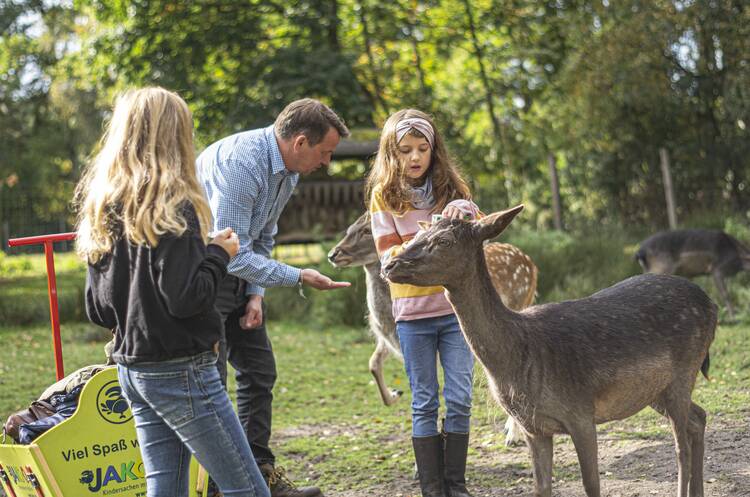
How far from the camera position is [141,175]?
3.11m

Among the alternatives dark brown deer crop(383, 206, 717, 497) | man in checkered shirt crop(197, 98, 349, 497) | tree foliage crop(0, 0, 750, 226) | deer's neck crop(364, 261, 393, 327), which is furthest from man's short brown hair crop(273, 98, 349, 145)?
tree foliage crop(0, 0, 750, 226)

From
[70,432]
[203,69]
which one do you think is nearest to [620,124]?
[203,69]

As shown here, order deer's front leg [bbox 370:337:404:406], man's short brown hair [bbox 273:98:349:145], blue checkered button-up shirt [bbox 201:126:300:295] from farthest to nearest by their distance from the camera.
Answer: deer's front leg [bbox 370:337:404:406], man's short brown hair [bbox 273:98:349:145], blue checkered button-up shirt [bbox 201:126:300:295]

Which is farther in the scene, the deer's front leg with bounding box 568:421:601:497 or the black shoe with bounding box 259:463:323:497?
the black shoe with bounding box 259:463:323:497

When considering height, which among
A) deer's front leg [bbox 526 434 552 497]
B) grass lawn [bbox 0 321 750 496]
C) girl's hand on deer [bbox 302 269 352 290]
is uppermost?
girl's hand on deer [bbox 302 269 352 290]

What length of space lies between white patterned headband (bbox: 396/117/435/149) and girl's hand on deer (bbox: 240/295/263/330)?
1014mm

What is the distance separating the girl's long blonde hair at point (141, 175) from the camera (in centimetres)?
308

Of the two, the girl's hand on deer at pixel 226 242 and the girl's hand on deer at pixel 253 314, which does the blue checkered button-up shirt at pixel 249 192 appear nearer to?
the girl's hand on deer at pixel 253 314

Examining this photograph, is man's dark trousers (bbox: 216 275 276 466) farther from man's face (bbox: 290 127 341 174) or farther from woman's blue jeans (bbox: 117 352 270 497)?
woman's blue jeans (bbox: 117 352 270 497)

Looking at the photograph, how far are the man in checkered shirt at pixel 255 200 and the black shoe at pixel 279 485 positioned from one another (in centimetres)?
3

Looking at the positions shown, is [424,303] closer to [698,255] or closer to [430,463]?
[430,463]

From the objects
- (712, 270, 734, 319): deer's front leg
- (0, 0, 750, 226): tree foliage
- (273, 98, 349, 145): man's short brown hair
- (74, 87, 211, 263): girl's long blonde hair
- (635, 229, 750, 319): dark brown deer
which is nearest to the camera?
(74, 87, 211, 263): girl's long blonde hair

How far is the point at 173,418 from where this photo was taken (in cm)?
315

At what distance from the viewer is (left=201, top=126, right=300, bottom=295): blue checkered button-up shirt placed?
14.8ft
